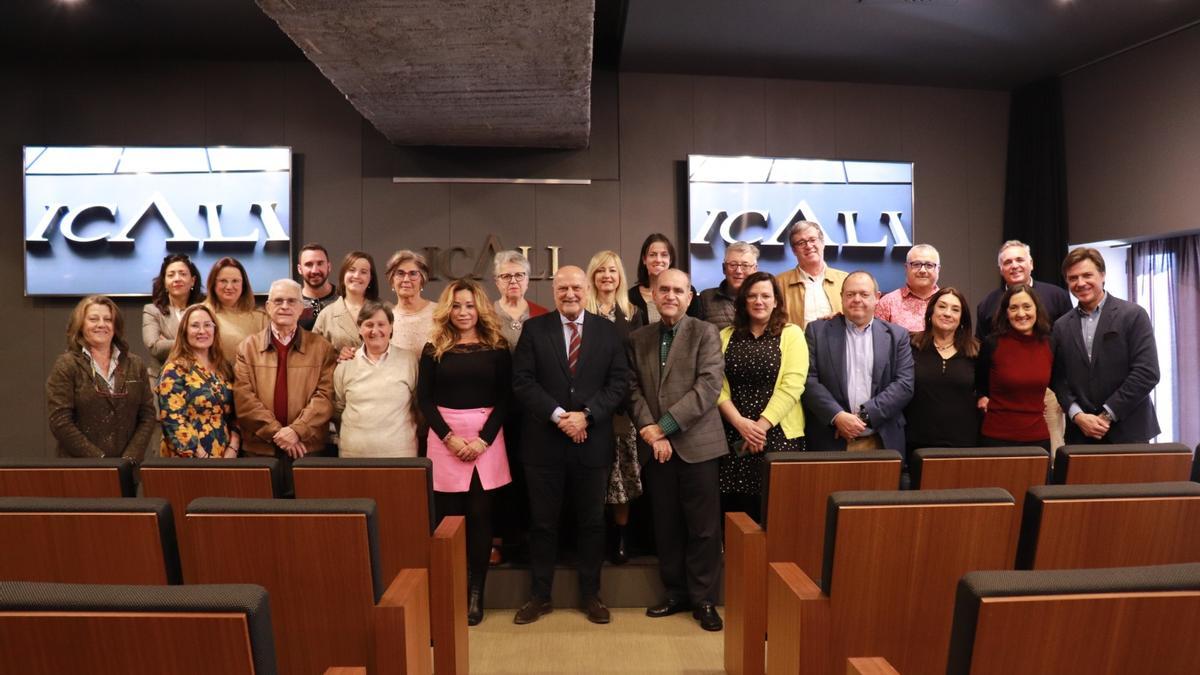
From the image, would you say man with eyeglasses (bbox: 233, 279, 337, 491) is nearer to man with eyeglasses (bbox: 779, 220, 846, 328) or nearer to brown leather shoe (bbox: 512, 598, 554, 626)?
brown leather shoe (bbox: 512, 598, 554, 626)

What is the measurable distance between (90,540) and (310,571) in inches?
19.3

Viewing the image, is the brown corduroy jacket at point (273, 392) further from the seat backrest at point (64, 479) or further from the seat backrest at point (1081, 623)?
the seat backrest at point (1081, 623)

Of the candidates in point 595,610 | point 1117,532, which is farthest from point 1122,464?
point 595,610

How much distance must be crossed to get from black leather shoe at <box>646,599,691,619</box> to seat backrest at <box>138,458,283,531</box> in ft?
5.86

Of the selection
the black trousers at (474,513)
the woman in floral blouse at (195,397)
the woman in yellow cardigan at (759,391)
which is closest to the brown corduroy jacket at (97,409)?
the woman in floral blouse at (195,397)

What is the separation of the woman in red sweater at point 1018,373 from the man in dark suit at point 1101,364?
215 mm

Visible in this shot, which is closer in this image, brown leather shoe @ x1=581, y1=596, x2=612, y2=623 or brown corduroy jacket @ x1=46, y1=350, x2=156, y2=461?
brown leather shoe @ x1=581, y1=596, x2=612, y2=623

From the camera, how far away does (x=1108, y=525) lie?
1765 mm

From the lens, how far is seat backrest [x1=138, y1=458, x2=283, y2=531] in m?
2.39

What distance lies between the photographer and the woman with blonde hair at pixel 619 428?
383cm

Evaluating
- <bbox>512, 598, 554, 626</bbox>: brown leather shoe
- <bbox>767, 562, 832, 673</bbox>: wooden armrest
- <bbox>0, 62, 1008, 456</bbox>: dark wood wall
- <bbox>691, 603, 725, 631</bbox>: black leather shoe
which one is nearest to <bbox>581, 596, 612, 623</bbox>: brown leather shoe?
<bbox>512, 598, 554, 626</bbox>: brown leather shoe

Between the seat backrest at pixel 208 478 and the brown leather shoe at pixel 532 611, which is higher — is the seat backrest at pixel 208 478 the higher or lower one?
the higher one

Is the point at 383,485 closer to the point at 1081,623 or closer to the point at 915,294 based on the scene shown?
the point at 1081,623

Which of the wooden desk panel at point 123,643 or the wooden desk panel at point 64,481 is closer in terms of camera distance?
the wooden desk panel at point 123,643
